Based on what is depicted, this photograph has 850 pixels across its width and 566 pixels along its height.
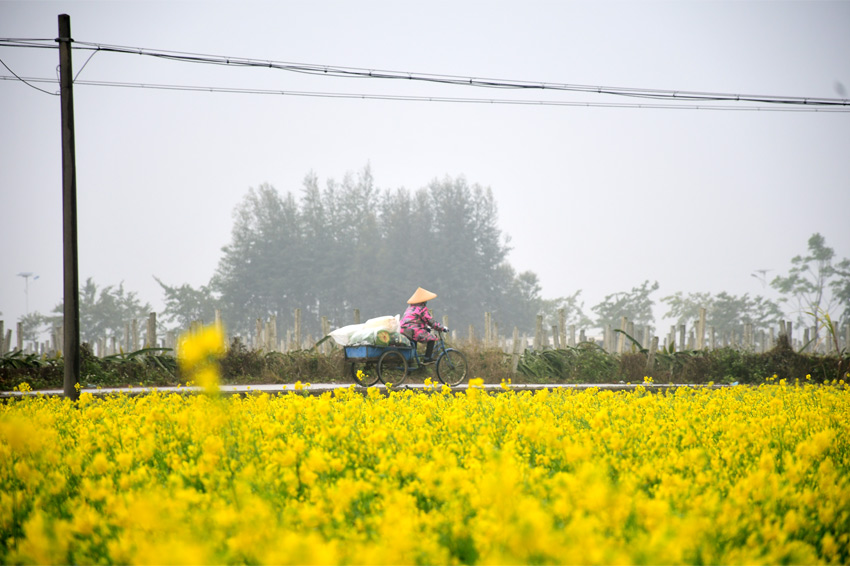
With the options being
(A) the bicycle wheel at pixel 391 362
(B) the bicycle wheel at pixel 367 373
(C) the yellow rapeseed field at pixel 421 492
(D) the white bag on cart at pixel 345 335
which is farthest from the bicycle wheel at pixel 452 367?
(C) the yellow rapeseed field at pixel 421 492

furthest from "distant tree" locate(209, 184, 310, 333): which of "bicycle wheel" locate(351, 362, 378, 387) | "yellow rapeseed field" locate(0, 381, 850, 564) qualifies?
"yellow rapeseed field" locate(0, 381, 850, 564)

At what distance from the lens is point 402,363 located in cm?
1319

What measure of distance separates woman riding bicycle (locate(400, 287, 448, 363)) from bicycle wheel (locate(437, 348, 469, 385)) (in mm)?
274

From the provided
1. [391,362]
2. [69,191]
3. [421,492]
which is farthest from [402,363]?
[421,492]

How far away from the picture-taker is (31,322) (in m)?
57.4

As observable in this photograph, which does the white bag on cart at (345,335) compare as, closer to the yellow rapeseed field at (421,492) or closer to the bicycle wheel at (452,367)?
the bicycle wheel at (452,367)

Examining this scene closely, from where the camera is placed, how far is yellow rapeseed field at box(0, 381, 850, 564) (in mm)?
2430

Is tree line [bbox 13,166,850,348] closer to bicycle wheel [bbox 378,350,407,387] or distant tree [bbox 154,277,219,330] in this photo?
distant tree [bbox 154,277,219,330]

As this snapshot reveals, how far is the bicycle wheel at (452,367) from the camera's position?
43.8 ft

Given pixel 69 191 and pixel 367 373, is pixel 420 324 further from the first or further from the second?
pixel 69 191

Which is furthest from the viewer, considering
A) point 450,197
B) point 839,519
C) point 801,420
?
point 450,197

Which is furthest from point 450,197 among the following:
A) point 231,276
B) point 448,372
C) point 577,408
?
point 577,408

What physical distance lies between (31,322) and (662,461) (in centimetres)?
6291

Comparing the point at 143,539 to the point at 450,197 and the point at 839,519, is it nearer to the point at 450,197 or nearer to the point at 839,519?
the point at 839,519
